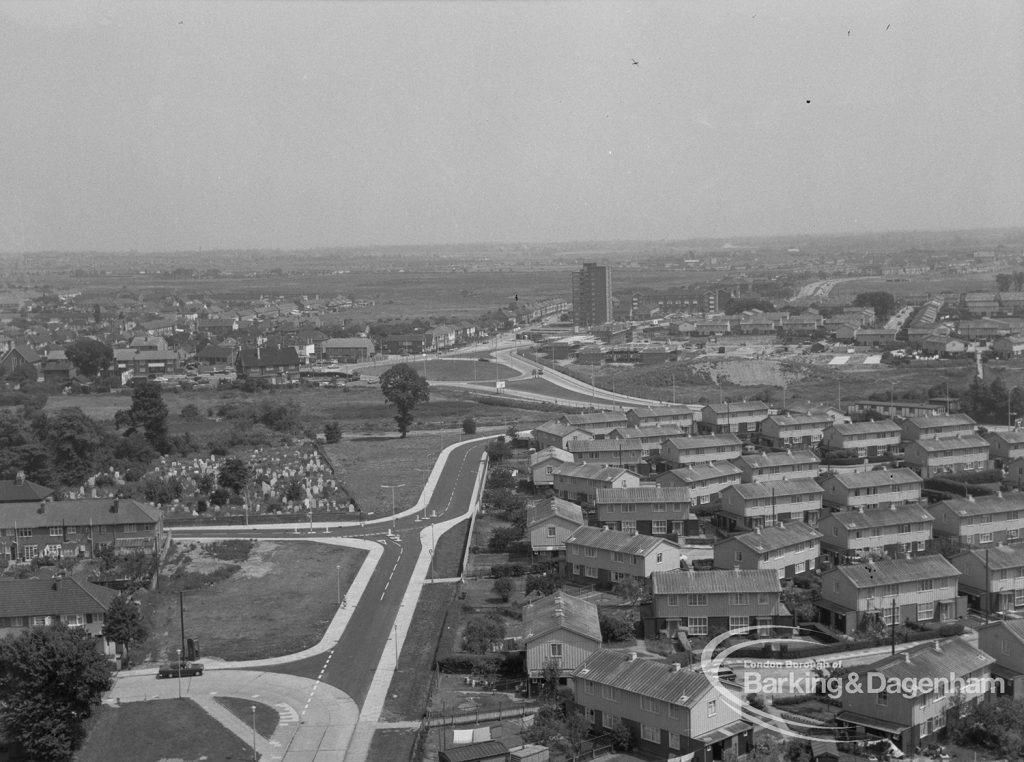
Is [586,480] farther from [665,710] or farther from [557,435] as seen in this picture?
[665,710]

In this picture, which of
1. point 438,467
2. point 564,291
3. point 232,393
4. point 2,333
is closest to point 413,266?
point 564,291

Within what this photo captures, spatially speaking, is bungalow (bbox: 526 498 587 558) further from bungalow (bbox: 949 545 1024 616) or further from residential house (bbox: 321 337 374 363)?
residential house (bbox: 321 337 374 363)

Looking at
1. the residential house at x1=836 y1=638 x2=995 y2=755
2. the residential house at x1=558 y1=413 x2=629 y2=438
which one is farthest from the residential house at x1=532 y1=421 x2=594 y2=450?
the residential house at x1=836 y1=638 x2=995 y2=755

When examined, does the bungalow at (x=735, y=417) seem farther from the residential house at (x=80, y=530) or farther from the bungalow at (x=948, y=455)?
the residential house at (x=80, y=530)

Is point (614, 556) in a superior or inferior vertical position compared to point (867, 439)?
inferior

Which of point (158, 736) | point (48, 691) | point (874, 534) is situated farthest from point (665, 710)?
point (874, 534)
